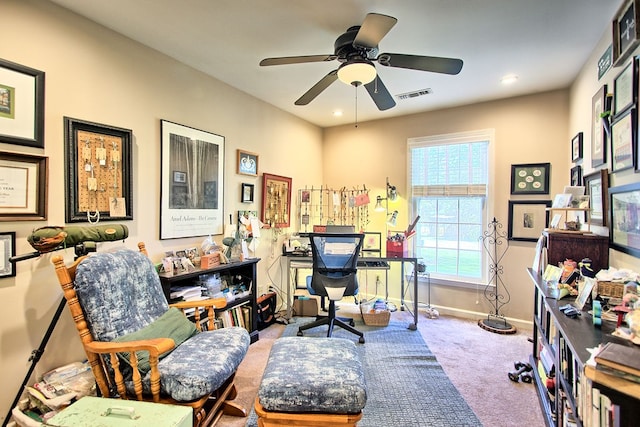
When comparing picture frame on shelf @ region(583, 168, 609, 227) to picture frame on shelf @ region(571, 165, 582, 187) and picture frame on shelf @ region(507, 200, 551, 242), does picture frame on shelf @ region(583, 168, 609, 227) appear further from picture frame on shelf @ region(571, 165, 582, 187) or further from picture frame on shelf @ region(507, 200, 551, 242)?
picture frame on shelf @ region(507, 200, 551, 242)

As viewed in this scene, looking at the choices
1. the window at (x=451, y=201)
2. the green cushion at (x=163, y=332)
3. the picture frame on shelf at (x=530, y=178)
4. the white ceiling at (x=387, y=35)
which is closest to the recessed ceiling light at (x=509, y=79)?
the white ceiling at (x=387, y=35)

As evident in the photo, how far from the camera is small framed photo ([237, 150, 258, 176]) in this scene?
3.22m

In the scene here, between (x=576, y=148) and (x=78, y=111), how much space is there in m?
3.97

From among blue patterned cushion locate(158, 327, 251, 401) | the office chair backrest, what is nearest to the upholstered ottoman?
blue patterned cushion locate(158, 327, 251, 401)

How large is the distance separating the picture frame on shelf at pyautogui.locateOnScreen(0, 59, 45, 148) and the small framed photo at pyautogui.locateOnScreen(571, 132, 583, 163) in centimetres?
400

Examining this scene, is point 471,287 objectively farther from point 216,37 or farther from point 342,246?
point 216,37

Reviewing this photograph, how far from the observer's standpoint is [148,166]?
2.40 m

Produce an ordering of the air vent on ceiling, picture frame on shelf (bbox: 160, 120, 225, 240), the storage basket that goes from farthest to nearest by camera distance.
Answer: the storage basket < the air vent on ceiling < picture frame on shelf (bbox: 160, 120, 225, 240)

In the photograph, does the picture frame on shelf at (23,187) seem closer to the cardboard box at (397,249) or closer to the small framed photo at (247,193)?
the small framed photo at (247,193)

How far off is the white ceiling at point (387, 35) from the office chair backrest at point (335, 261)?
61.0 inches

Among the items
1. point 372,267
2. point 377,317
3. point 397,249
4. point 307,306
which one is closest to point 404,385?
point 377,317

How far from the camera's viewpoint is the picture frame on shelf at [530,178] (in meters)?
3.24

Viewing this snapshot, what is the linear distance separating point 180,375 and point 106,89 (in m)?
1.95

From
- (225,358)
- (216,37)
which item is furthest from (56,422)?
(216,37)
